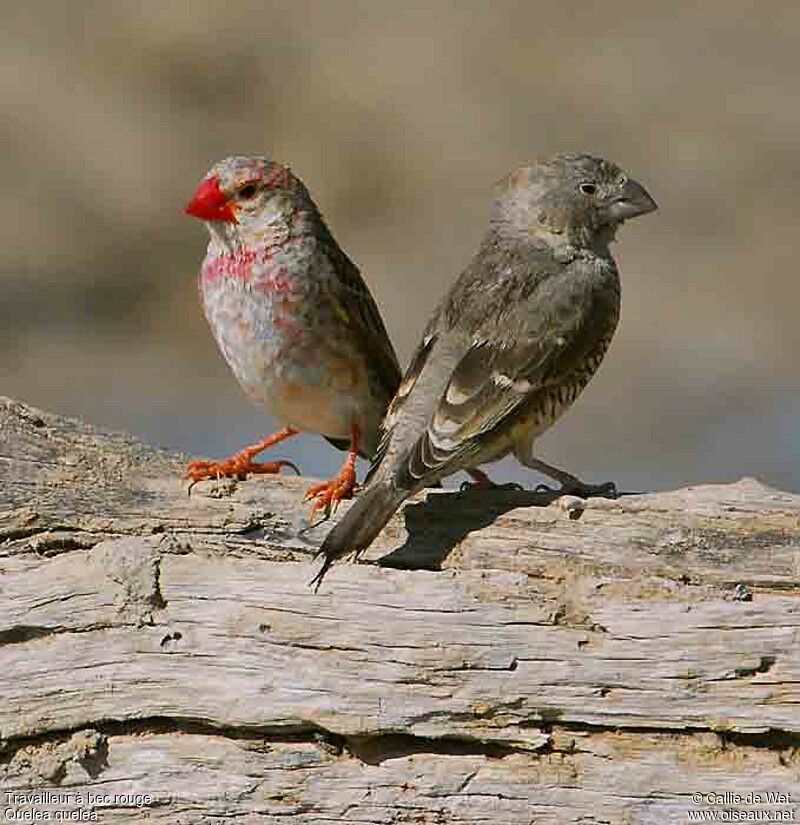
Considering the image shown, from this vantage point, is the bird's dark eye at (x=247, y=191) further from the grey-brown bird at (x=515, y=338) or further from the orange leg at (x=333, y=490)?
the orange leg at (x=333, y=490)

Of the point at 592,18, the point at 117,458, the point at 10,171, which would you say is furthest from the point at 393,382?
the point at 592,18

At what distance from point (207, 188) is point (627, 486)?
5458 mm

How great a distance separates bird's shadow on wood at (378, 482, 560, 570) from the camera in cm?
771

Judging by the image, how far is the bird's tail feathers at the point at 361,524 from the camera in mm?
7320

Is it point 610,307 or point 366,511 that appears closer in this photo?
point 366,511

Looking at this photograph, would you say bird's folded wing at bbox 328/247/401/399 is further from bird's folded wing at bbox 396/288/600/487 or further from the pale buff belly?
bird's folded wing at bbox 396/288/600/487

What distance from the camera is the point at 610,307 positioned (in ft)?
28.3

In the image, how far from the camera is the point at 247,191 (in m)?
8.95

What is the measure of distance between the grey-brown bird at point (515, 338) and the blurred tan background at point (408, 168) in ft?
16.5

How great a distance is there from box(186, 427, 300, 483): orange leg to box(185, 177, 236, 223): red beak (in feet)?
2.86

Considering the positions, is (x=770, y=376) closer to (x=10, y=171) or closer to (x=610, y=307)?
(x=10, y=171)

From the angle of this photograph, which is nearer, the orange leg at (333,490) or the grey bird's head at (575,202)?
the orange leg at (333,490)

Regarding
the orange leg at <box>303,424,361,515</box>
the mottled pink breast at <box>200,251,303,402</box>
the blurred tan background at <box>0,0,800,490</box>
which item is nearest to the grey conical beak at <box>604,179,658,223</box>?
the mottled pink breast at <box>200,251,303,402</box>

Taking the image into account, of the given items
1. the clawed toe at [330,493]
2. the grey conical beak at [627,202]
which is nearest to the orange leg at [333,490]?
the clawed toe at [330,493]
